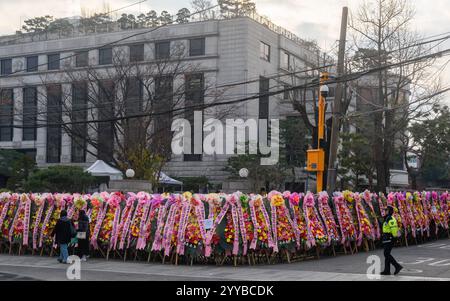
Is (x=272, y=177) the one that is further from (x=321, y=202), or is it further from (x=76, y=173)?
(x=321, y=202)

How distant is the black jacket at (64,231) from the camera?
1786 cm

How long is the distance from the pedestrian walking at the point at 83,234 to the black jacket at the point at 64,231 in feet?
0.80

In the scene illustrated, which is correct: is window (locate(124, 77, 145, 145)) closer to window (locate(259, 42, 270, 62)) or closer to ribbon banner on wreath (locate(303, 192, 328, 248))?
window (locate(259, 42, 270, 62))

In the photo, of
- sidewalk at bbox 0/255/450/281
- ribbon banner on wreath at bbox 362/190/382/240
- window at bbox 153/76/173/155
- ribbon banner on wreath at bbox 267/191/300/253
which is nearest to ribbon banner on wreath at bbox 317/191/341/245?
ribbon banner on wreath at bbox 267/191/300/253

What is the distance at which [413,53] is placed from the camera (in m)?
31.7

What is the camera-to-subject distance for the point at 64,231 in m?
18.0

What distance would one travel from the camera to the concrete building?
177 ft

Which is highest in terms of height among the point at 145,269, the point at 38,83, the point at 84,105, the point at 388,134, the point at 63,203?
the point at 38,83

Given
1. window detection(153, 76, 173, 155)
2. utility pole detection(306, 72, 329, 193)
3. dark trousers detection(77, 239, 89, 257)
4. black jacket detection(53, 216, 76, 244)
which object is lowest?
dark trousers detection(77, 239, 89, 257)

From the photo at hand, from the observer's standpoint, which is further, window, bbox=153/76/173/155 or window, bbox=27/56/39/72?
window, bbox=27/56/39/72

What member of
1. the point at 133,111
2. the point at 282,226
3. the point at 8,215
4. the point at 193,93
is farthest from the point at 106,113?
the point at 282,226

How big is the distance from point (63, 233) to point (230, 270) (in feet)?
17.5

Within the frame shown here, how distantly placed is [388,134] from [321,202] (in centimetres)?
1684
